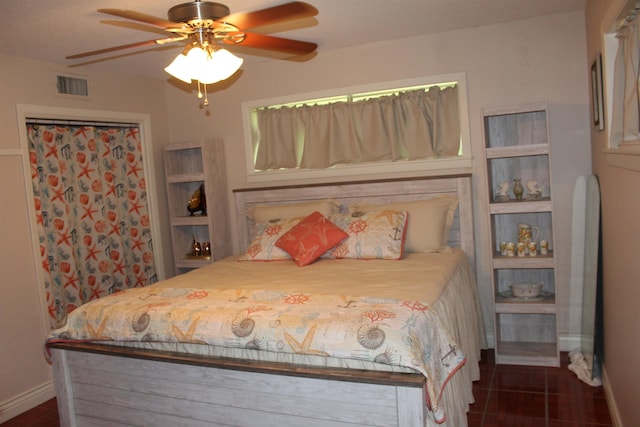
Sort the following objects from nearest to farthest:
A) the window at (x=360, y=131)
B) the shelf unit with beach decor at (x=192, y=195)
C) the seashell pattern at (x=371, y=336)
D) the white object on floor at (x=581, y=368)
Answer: the seashell pattern at (x=371, y=336) → the white object on floor at (x=581, y=368) → the window at (x=360, y=131) → the shelf unit with beach decor at (x=192, y=195)

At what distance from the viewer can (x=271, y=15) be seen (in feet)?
7.09

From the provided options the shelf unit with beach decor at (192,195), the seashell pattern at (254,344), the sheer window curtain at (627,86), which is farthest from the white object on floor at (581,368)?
the shelf unit with beach decor at (192,195)

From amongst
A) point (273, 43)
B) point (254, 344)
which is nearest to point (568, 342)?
point (254, 344)

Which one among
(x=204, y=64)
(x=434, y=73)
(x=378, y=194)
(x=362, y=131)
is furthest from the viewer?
(x=362, y=131)

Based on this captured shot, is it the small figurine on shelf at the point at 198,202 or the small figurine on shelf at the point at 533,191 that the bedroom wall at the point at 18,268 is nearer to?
the small figurine on shelf at the point at 198,202

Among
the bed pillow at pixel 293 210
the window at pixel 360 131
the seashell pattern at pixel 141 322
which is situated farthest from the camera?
the bed pillow at pixel 293 210

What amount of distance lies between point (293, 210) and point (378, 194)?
676 mm

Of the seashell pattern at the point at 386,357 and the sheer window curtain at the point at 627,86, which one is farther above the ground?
the sheer window curtain at the point at 627,86

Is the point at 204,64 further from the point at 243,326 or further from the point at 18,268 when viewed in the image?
the point at 18,268

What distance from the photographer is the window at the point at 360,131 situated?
390cm

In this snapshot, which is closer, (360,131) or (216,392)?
(216,392)

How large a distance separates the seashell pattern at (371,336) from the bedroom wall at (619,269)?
0.97m

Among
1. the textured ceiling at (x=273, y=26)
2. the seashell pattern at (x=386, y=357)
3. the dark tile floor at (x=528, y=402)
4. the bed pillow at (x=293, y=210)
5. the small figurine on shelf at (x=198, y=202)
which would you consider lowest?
the dark tile floor at (x=528, y=402)

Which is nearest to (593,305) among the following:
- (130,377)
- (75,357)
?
(130,377)
